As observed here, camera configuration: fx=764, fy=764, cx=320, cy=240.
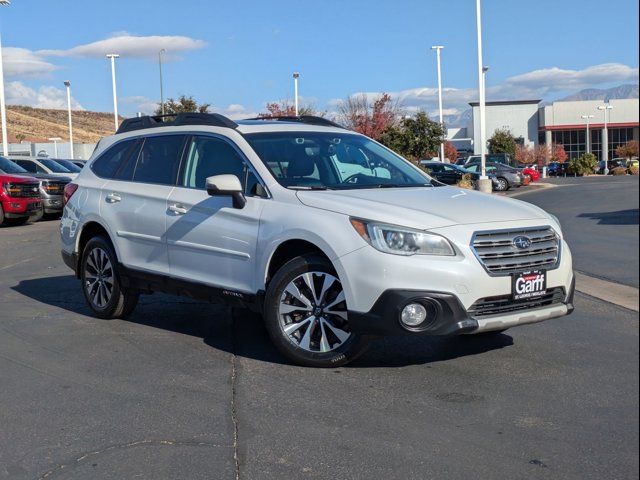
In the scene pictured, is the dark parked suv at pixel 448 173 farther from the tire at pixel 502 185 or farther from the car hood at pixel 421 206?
the car hood at pixel 421 206

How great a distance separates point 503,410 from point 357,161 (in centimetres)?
273

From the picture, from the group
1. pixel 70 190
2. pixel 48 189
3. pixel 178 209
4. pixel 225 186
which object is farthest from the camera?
pixel 48 189

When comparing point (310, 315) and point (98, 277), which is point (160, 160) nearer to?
point (98, 277)

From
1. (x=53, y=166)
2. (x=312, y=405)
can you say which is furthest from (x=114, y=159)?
(x=53, y=166)

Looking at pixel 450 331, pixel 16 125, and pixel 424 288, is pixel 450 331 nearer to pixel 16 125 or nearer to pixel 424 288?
pixel 424 288

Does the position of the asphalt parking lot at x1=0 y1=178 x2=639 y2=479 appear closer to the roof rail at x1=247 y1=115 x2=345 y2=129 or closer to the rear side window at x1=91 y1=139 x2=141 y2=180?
the rear side window at x1=91 y1=139 x2=141 y2=180

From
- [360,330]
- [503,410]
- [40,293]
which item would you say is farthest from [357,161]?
[40,293]

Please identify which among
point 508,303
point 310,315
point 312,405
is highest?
point 508,303

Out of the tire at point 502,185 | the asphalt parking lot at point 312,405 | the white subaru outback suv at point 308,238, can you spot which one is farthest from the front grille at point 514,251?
the tire at point 502,185

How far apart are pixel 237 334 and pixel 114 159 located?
2.32 m

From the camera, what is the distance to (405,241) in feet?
16.8

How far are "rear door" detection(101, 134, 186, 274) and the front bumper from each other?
240cm

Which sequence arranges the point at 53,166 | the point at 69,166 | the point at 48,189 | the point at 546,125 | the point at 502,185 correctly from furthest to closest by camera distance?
the point at 546,125 → the point at 502,185 → the point at 69,166 → the point at 53,166 → the point at 48,189

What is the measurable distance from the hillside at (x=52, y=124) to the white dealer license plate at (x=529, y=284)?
82.6m
